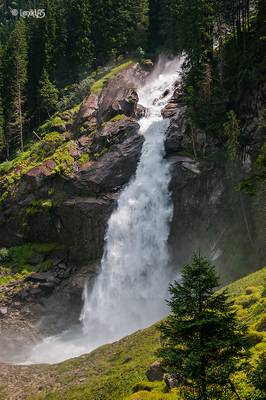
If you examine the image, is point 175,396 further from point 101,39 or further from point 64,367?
point 101,39

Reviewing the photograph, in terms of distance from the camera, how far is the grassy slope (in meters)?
21.6

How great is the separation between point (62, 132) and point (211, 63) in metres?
21.4

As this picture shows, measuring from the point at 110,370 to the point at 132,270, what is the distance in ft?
56.1

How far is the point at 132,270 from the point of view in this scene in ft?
138

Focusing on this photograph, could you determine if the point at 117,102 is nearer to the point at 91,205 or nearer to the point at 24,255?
the point at 91,205

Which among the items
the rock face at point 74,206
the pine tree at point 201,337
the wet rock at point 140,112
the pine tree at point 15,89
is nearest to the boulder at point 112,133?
the rock face at point 74,206

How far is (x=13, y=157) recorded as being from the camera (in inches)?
2447

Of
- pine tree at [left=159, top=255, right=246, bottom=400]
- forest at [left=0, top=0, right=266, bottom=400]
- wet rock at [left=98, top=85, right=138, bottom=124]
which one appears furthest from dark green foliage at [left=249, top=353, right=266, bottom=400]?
wet rock at [left=98, top=85, right=138, bottom=124]

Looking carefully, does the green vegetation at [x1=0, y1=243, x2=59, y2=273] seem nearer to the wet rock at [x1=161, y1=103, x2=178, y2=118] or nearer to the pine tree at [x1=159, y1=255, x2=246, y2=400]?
the wet rock at [x1=161, y1=103, x2=178, y2=118]

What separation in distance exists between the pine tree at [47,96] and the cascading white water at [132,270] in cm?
2157

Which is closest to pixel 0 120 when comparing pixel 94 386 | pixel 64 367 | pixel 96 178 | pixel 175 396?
pixel 96 178

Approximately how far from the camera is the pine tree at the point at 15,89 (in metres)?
66.0

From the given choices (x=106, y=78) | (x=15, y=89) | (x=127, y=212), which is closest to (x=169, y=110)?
(x=127, y=212)

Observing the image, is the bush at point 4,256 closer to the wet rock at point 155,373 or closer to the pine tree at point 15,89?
the pine tree at point 15,89
